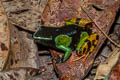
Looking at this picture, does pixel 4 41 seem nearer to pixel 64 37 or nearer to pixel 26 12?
pixel 26 12

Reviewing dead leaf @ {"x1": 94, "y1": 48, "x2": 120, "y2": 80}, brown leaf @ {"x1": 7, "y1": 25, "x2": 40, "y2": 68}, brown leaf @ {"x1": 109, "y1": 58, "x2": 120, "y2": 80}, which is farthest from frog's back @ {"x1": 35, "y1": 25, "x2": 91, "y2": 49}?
brown leaf @ {"x1": 109, "y1": 58, "x2": 120, "y2": 80}

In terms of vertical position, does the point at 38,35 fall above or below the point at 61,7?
below

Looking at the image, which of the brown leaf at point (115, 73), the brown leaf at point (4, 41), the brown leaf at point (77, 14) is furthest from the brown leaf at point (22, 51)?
the brown leaf at point (115, 73)

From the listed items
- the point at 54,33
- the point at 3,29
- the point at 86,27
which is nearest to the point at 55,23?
the point at 54,33

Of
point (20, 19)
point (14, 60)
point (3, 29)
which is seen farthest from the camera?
point (20, 19)

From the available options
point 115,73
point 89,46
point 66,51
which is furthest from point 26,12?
point 115,73

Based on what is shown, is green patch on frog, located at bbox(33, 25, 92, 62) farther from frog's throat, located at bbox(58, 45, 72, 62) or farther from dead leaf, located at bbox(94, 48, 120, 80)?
dead leaf, located at bbox(94, 48, 120, 80)

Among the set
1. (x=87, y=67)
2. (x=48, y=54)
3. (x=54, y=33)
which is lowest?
(x=48, y=54)

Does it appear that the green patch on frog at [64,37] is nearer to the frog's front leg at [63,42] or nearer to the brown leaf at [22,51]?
the frog's front leg at [63,42]

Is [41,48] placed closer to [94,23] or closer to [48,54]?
[48,54]
